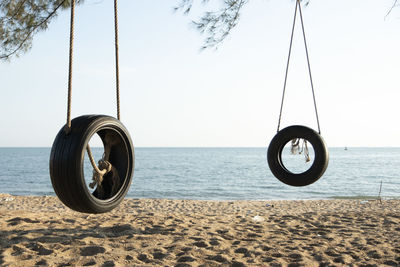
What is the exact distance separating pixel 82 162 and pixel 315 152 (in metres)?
3.55

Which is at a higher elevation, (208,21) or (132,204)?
(208,21)

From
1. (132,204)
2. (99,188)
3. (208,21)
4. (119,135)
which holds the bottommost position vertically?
(132,204)

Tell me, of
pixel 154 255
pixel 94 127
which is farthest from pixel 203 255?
pixel 94 127

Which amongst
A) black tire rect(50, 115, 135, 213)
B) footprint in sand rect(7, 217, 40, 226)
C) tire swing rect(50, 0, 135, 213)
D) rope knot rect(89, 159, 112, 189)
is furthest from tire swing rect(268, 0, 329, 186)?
footprint in sand rect(7, 217, 40, 226)

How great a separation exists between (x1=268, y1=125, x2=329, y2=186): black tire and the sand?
34.4 inches

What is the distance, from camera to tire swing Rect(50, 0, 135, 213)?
283 cm

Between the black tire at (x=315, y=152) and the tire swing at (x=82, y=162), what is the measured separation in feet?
9.12

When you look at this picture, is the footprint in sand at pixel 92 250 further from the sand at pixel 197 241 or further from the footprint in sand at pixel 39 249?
the footprint in sand at pixel 39 249

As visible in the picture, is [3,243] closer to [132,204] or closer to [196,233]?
[196,233]

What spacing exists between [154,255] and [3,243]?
205 centimetres

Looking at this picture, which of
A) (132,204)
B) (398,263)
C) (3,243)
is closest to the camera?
(398,263)

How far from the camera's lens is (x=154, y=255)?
4363 millimetres

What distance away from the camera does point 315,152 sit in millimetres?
5289

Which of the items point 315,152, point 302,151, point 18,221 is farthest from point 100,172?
point 18,221
